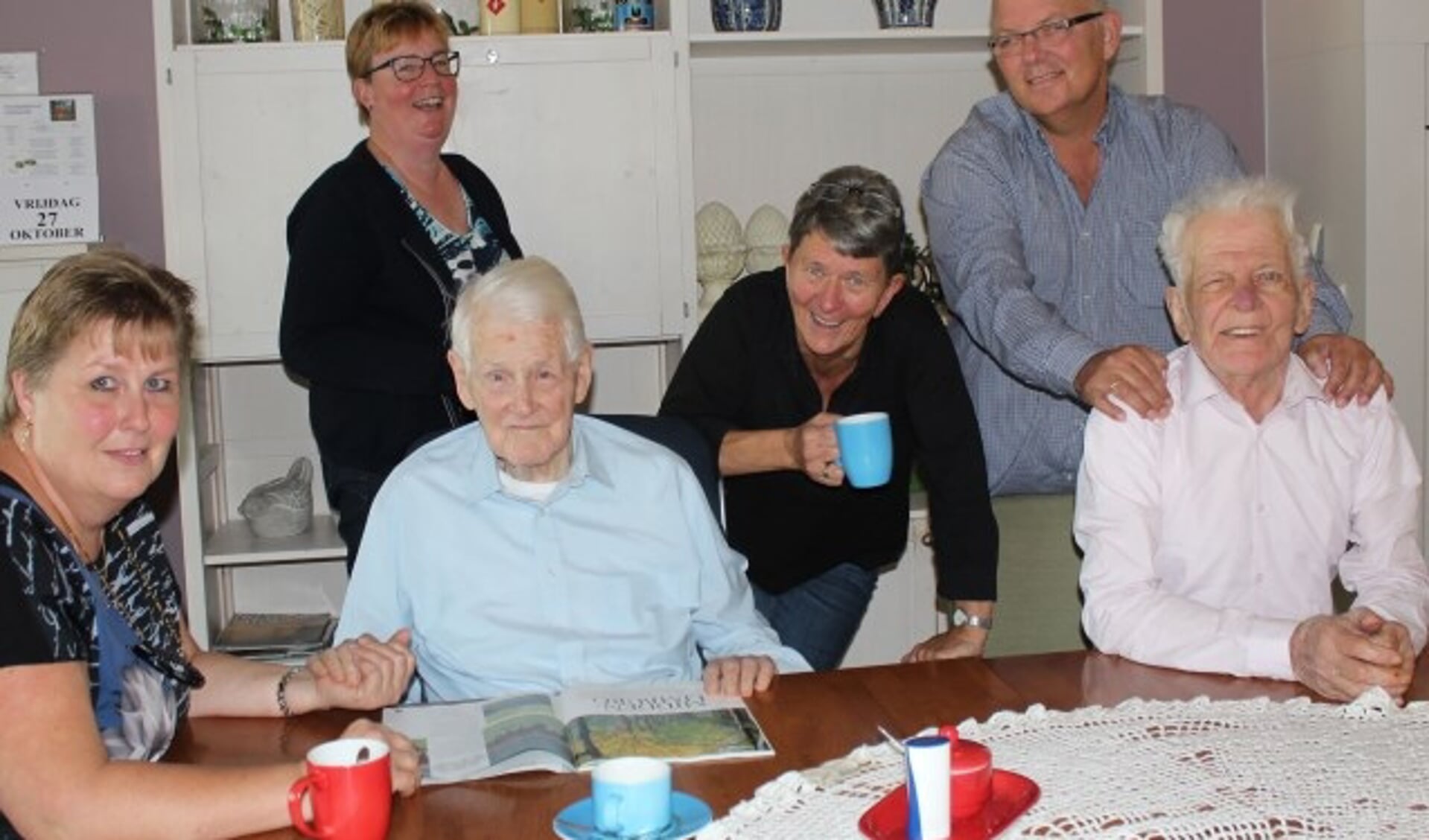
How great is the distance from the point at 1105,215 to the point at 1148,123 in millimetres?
199

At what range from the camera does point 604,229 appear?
3977mm

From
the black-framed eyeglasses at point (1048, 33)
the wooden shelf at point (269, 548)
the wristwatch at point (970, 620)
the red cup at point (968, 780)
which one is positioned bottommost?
the wooden shelf at point (269, 548)

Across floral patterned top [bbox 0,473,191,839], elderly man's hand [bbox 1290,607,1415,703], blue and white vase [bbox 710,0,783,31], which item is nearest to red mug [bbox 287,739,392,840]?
floral patterned top [bbox 0,473,191,839]

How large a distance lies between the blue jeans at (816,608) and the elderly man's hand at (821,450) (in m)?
0.41

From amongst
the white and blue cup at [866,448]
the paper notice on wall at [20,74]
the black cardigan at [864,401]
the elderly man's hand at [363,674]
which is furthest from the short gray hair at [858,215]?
the paper notice on wall at [20,74]

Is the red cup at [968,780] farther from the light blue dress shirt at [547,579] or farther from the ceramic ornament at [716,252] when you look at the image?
the ceramic ornament at [716,252]

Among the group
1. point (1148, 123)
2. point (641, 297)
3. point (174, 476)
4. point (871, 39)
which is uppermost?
point (871, 39)

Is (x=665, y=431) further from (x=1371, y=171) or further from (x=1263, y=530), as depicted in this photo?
(x=1371, y=171)

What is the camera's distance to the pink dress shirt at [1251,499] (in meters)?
2.49

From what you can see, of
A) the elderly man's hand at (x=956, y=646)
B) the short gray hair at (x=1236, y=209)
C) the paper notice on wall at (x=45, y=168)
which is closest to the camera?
the short gray hair at (x=1236, y=209)

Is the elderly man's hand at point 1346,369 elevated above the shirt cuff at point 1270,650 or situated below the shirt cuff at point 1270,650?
above

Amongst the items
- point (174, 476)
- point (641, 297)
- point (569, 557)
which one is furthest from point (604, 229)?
point (569, 557)

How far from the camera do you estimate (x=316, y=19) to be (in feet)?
13.1

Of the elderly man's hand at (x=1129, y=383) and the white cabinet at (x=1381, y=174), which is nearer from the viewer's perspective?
the elderly man's hand at (x=1129, y=383)
